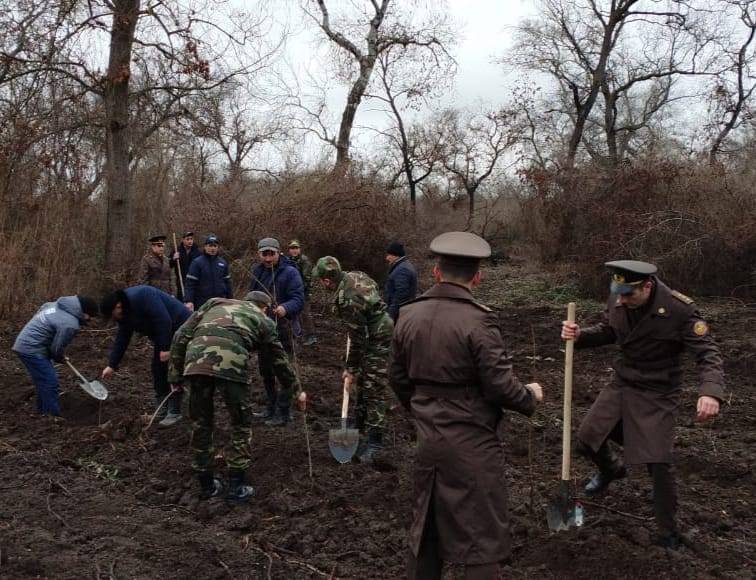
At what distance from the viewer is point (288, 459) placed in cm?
533

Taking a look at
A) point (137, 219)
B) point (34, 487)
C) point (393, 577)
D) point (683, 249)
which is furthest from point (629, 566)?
point (137, 219)

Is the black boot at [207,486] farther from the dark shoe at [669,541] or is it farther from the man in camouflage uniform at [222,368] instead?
the dark shoe at [669,541]

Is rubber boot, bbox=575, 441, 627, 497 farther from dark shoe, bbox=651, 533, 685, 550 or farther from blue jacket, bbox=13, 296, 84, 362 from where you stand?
blue jacket, bbox=13, 296, 84, 362

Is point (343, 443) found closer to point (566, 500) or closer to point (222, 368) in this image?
point (222, 368)

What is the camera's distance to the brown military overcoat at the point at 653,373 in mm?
3883

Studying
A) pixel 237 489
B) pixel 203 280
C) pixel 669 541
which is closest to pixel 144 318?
pixel 237 489

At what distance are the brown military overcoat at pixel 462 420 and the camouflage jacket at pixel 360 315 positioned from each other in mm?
2492

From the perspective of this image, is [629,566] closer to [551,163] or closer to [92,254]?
[92,254]

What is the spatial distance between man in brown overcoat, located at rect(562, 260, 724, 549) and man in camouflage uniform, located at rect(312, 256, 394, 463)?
187 cm

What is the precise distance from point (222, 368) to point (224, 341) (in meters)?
0.19

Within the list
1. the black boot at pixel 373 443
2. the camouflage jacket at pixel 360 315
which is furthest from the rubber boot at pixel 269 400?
the black boot at pixel 373 443

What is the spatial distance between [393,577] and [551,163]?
637 inches

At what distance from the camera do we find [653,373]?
4.04m

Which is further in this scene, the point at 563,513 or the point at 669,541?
the point at 563,513
